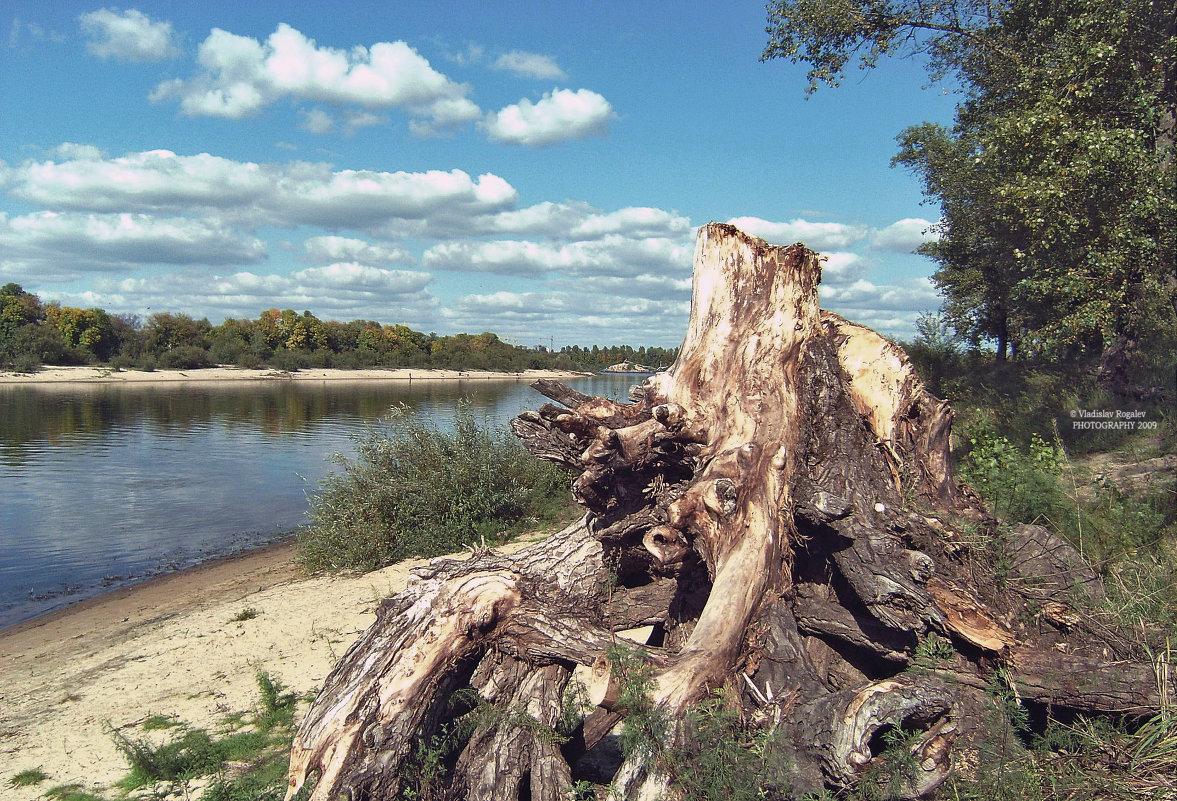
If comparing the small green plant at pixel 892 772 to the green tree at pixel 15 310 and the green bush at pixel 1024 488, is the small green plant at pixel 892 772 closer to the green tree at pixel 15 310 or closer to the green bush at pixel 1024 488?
the green bush at pixel 1024 488

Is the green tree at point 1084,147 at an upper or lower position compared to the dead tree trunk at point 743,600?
upper

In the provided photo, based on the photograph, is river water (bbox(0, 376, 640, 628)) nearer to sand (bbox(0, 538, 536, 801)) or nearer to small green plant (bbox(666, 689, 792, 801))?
sand (bbox(0, 538, 536, 801))

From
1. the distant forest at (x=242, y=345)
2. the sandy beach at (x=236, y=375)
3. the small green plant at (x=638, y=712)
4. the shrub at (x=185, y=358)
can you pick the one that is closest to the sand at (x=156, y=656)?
the small green plant at (x=638, y=712)

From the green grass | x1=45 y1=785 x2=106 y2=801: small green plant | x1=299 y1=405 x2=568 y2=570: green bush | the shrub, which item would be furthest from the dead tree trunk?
the shrub

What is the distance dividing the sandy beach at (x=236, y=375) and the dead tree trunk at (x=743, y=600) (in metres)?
49.2

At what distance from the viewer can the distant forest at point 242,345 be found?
72875 mm

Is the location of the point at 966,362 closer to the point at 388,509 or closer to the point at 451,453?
the point at 451,453

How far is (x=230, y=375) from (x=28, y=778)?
8293 centimetres

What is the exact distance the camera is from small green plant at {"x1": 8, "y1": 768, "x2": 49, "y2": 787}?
5.46 m

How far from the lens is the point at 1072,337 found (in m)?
8.41

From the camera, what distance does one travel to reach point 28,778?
553 centimetres

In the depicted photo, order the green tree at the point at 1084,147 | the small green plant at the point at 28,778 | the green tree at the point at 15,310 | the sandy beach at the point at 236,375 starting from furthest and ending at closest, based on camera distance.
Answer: the green tree at the point at 15,310 < the sandy beach at the point at 236,375 < the green tree at the point at 1084,147 < the small green plant at the point at 28,778

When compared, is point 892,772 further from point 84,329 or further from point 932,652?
point 84,329

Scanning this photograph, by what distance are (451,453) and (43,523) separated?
1089cm
